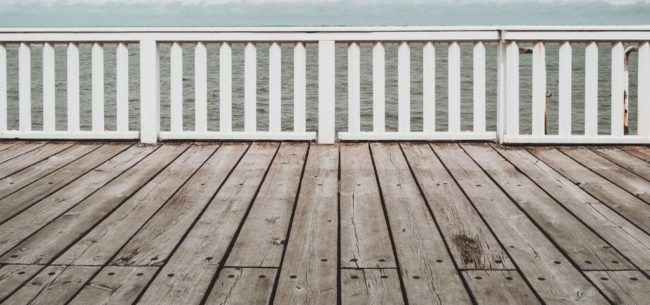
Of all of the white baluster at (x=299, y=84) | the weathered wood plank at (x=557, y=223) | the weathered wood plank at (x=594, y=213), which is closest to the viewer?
the weathered wood plank at (x=557, y=223)

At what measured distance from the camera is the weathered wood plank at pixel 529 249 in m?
1.82

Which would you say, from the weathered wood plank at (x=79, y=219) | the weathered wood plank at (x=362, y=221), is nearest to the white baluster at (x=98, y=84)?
the weathered wood plank at (x=79, y=219)

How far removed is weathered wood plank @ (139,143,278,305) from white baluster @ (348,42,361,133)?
1188 millimetres

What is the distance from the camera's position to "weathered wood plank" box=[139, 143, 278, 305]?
5.98ft

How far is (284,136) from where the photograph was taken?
460 centimetres

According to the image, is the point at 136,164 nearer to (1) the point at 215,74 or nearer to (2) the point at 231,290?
(2) the point at 231,290

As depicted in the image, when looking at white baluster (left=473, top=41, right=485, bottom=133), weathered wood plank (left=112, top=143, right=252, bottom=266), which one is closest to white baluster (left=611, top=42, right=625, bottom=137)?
white baluster (left=473, top=41, right=485, bottom=133)

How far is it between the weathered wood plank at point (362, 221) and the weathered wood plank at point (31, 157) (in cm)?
172

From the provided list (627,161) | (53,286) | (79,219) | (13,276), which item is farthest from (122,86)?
(627,161)

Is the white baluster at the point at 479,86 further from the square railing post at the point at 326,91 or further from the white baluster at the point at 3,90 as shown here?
the white baluster at the point at 3,90

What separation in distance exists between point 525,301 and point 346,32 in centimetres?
291

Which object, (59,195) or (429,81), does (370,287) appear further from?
(429,81)

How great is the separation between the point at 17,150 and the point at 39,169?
776 millimetres

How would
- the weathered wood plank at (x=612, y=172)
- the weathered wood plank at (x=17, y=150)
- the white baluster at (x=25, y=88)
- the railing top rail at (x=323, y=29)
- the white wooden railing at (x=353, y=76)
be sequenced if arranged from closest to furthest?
the weathered wood plank at (x=612, y=172) → the weathered wood plank at (x=17, y=150) → the railing top rail at (x=323, y=29) → the white wooden railing at (x=353, y=76) → the white baluster at (x=25, y=88)
